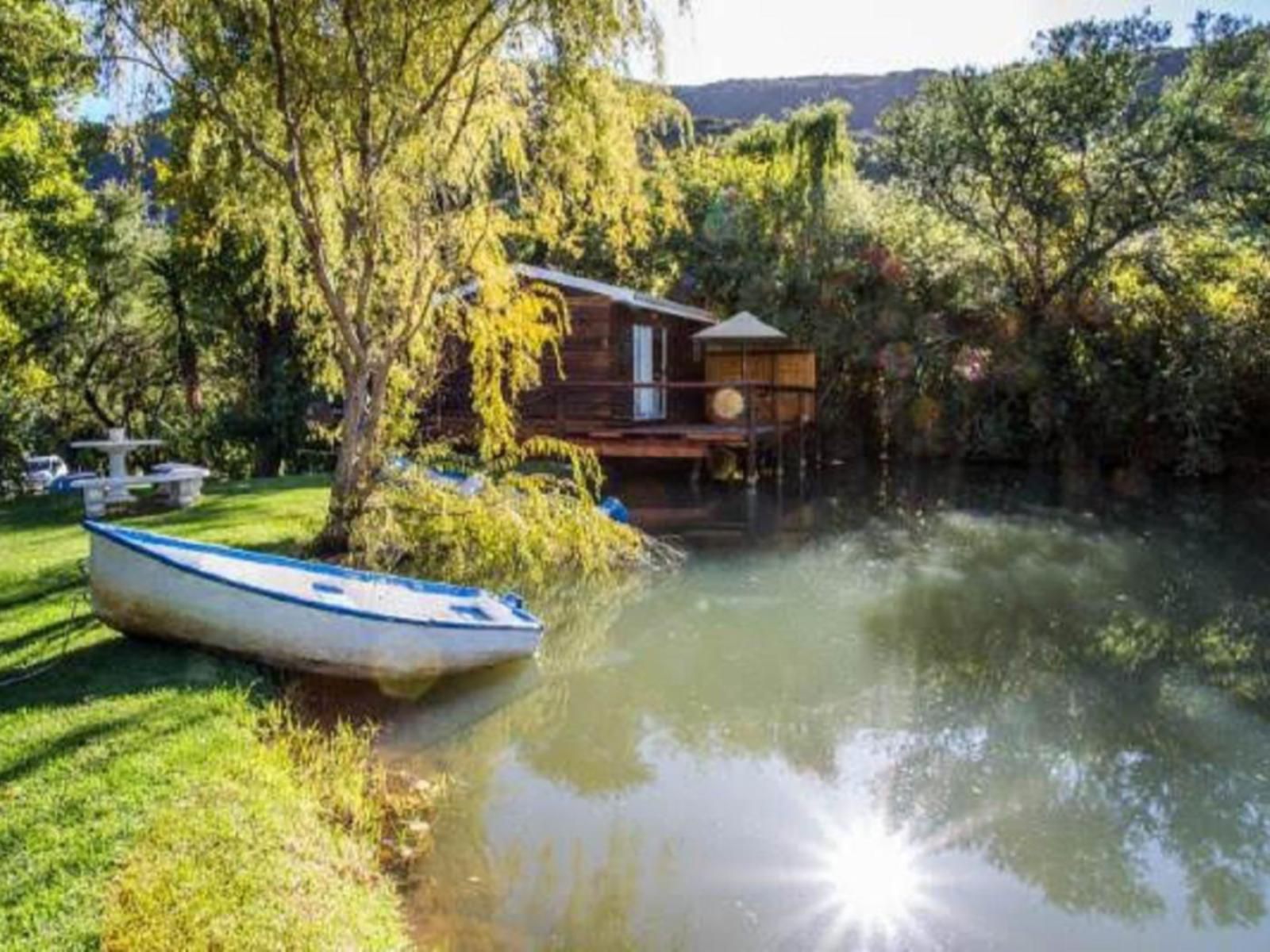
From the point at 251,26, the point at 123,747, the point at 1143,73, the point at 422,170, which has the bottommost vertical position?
the point at 123,747

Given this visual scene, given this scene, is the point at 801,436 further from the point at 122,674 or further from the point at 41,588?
the point at 122,674

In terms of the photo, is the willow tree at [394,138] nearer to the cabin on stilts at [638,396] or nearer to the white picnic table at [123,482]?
the white picnic table at [123,482]

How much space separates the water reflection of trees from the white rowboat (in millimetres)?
689

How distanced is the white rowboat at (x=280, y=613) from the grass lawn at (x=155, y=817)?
26cm

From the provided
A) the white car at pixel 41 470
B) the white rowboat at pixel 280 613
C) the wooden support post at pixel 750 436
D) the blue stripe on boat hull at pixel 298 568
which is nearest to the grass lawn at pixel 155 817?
the white rowboat at pixel 280 613

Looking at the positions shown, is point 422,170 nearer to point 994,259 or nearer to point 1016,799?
point 1016,799

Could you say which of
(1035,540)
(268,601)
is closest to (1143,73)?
(1035,540)

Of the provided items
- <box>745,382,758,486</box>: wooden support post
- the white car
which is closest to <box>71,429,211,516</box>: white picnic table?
<box>745,382,758,486</box>: wooden support post

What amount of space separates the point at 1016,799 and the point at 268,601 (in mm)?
4688

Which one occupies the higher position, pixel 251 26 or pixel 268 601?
pixel 251 26

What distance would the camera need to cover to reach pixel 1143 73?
2081 centimetres

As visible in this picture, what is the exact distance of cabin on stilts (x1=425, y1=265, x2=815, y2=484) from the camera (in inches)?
681

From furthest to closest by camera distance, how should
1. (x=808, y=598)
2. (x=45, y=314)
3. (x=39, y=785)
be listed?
(x=45, y=314)
(x=808, y=598)
(x=39, y=785)

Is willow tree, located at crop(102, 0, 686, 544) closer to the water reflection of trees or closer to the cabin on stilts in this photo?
the water reflection of trees
